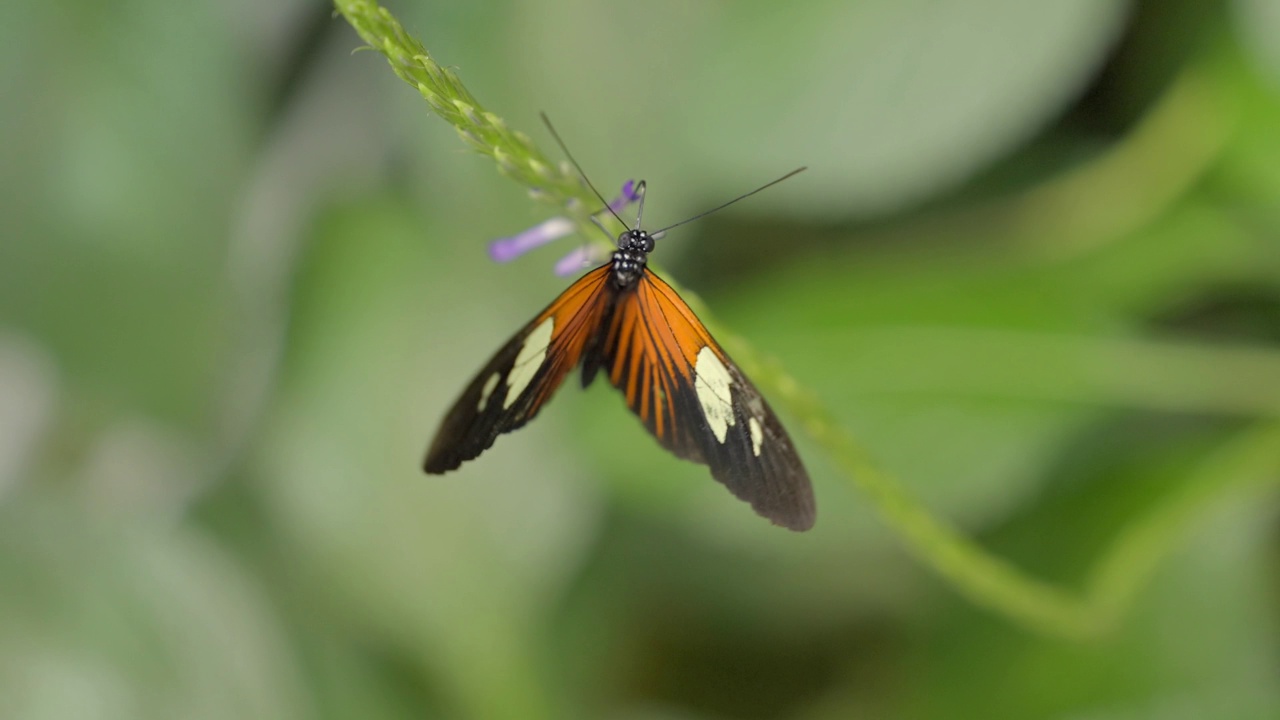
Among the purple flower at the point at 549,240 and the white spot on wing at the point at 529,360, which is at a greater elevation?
the purple flower at the point at 549,240

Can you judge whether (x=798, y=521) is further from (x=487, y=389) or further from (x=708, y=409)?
(x=487, y=389)

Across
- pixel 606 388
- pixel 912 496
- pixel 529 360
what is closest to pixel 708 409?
pixel 529 360

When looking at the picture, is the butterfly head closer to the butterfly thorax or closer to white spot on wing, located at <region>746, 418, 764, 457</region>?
the butterfly thorax

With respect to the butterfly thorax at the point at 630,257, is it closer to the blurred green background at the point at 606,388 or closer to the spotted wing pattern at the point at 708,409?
the spotted wing pattern at the point at 708,409

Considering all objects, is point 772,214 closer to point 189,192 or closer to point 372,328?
point 372,328

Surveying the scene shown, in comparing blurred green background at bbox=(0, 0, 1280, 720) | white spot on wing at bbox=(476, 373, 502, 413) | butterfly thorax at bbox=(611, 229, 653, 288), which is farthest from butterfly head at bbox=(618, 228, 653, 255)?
blurred green background at bbox=(0, 0, 1280, 720)

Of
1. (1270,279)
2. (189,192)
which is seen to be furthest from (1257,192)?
(189,192)

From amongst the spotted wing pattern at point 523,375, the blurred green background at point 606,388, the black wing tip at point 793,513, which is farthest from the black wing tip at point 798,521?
the blurred green background at point 606,388
